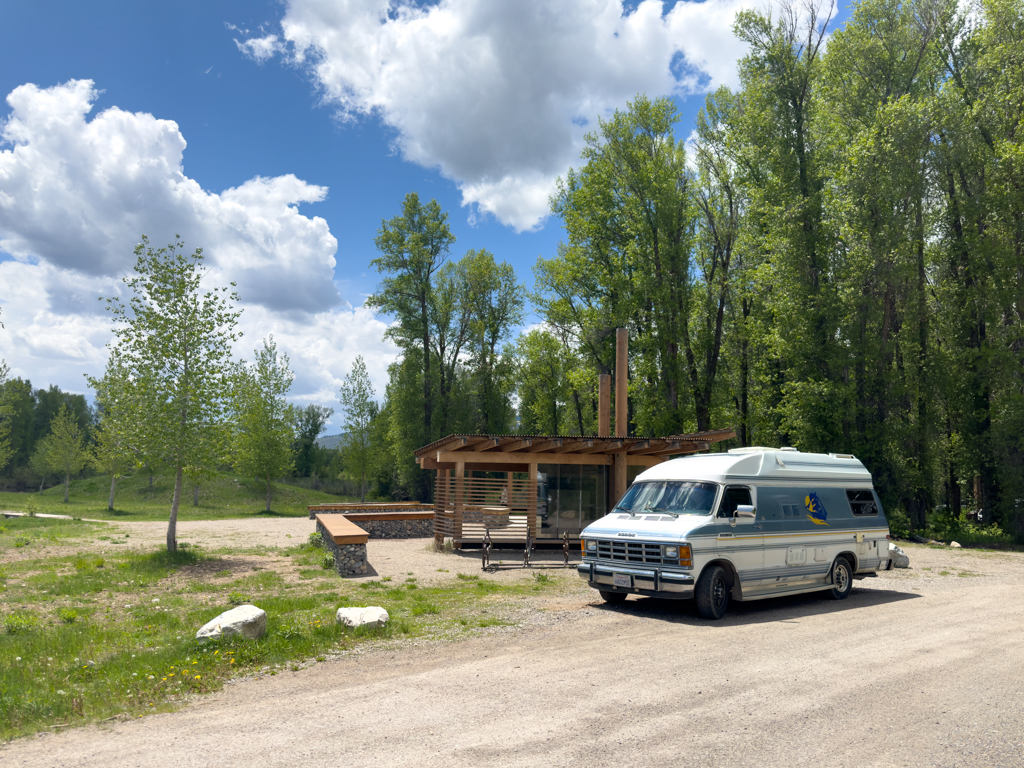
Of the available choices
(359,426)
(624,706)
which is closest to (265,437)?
(359,426)

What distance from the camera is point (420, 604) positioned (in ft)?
35.4

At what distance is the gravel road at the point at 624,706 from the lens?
478 centimetres

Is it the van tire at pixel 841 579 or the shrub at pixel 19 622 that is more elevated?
the van tire at pixel 841 579

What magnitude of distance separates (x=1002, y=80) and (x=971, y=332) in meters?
9.84

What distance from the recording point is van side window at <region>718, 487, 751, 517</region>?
10.3m

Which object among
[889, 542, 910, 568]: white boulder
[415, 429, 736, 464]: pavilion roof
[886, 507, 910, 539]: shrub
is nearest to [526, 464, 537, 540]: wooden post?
[415, 429, 736, 464]: pavilion roof

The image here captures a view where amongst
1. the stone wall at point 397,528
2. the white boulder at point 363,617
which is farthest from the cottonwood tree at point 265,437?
the white boulder at point 363,617

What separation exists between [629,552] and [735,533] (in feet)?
5.55

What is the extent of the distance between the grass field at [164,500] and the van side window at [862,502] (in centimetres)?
3176

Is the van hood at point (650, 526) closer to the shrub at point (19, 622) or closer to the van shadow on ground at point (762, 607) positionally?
the van shadow on ground at point (762, 607)

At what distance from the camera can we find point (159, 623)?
943 centimetres

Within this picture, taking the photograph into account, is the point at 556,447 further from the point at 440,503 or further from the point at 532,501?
the point at 440,503

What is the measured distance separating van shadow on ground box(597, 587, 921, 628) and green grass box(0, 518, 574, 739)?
7.55 ft

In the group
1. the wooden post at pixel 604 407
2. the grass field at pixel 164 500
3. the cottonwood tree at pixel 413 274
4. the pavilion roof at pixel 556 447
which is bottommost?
the grass field at pixel 164 500
